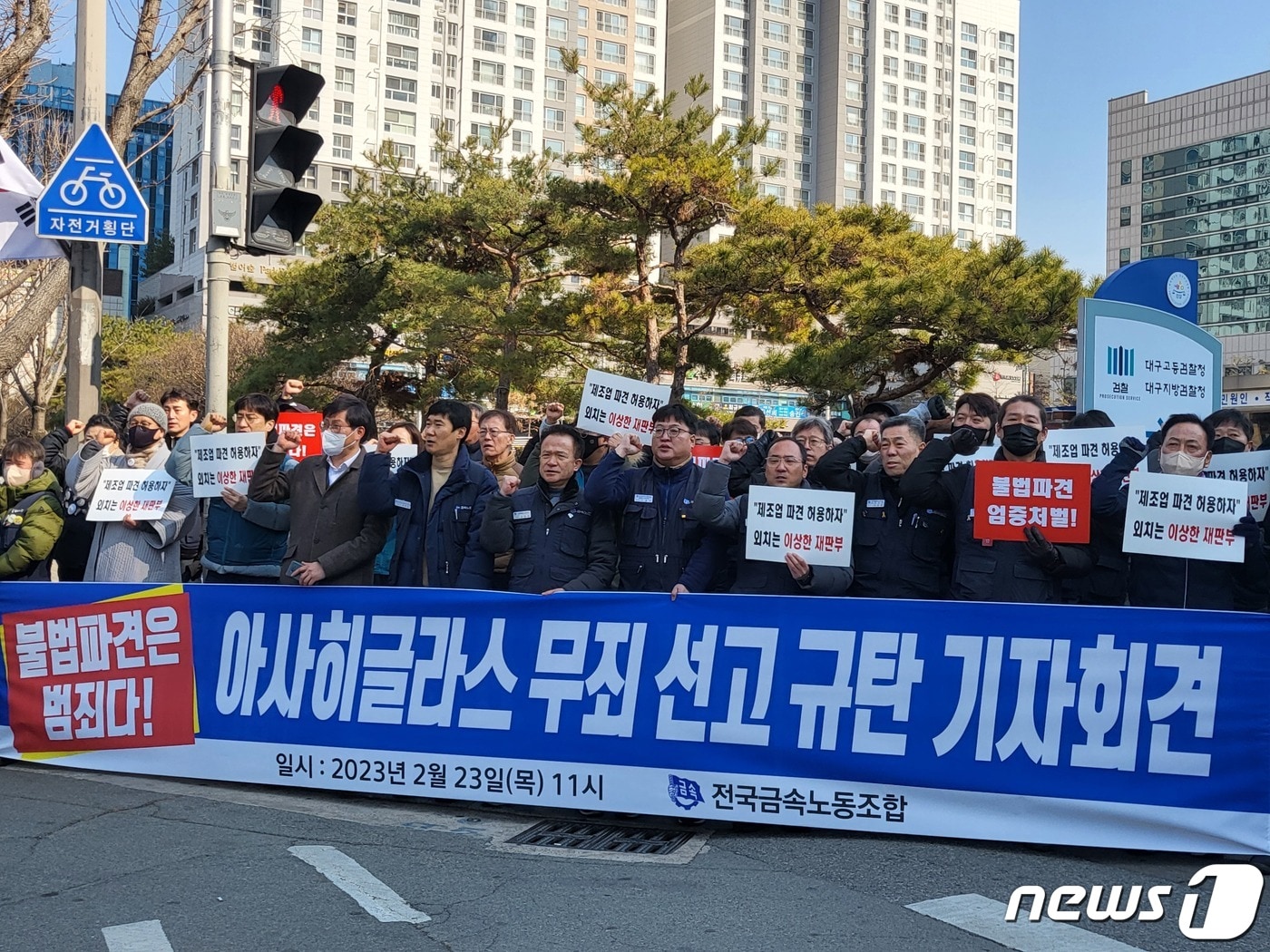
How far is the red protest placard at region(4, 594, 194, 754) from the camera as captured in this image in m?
6.93

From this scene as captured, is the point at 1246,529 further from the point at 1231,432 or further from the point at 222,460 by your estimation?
the point at 222,460

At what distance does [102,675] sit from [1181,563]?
221 inches

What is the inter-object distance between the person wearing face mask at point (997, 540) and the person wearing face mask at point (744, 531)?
22.4 inches

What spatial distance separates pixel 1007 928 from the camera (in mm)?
4461

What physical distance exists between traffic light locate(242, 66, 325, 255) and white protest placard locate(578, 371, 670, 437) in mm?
2034

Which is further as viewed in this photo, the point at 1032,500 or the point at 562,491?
the point at 562,491

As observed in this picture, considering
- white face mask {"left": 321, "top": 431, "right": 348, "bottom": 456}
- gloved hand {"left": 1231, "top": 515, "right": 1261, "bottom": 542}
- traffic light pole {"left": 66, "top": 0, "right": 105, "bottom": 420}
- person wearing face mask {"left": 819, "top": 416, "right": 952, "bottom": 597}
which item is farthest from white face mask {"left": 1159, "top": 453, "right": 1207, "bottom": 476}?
traffic light pole {"left": 66, "top": 0, "right": 105, "bottom": 420}

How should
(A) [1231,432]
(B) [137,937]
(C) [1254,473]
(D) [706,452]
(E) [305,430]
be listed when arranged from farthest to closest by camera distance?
(D) [706,452]
(E) [305,430]
(A) [1231,432]
(C) [1254,473]
(B) [137,937]

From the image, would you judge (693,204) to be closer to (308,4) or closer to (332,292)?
(332,292)

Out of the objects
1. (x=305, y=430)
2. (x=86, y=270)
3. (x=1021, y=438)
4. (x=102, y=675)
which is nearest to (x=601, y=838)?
(x=1021, y=438)

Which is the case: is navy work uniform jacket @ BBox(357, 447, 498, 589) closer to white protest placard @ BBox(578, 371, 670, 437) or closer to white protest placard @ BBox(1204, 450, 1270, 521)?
white protest placard @ BBox(578, 371, 670, 437)

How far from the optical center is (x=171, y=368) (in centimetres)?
5516

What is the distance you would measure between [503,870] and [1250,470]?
3935 millimetres

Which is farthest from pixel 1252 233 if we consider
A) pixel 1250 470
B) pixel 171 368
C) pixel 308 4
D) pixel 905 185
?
pixel 1250 470
